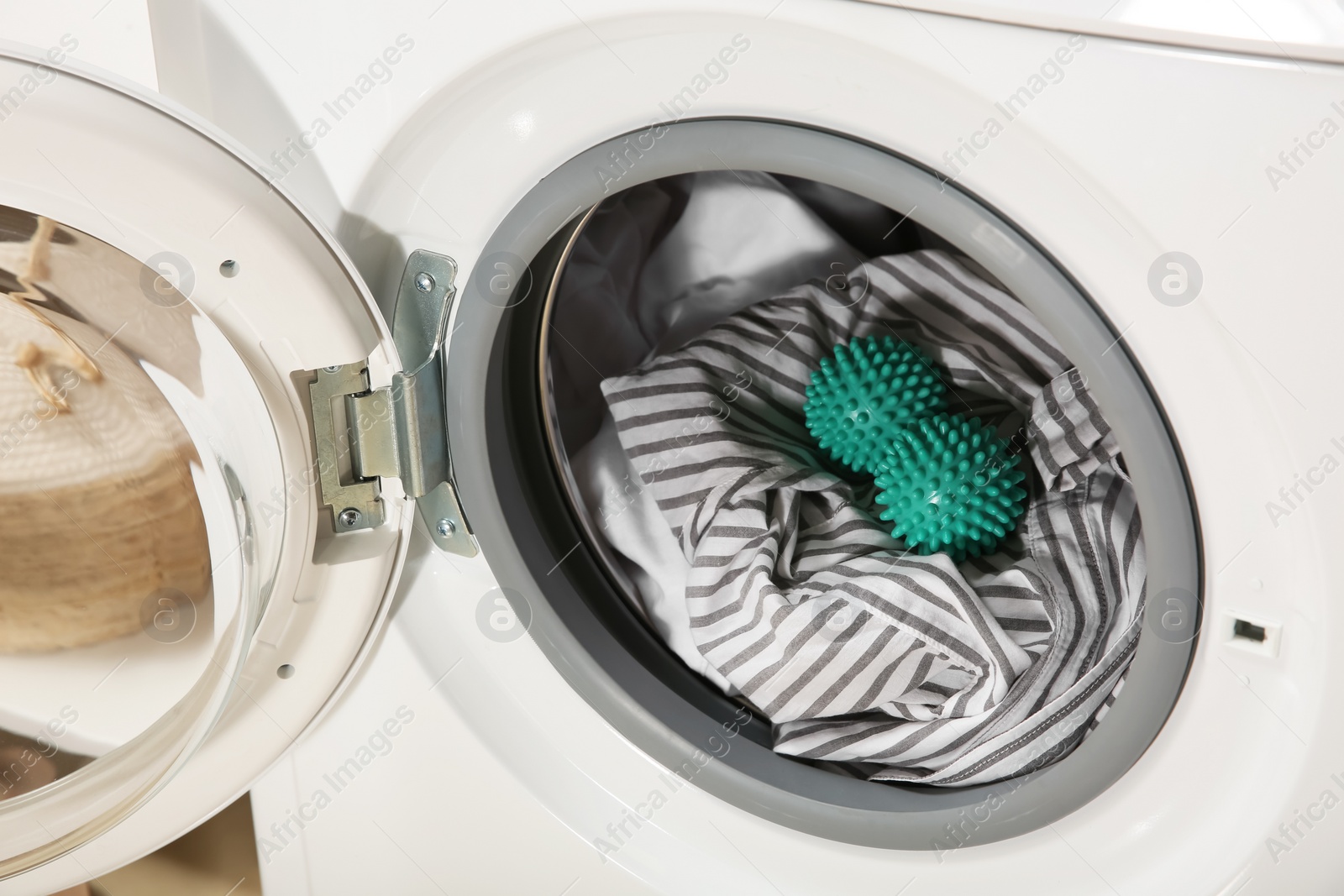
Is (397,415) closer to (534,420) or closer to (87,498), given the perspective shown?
(534,420)

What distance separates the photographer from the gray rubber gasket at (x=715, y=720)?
405 millimetres

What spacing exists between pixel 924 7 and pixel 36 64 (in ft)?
1.34

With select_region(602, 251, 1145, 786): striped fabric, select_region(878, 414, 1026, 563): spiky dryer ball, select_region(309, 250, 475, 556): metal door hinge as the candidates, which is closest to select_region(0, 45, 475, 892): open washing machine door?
select_region(309, 250, 475, 556): metal door hinge

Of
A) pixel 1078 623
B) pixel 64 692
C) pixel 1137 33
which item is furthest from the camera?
pixel 64 692

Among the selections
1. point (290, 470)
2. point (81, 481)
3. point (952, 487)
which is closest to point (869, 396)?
point (952, 487)

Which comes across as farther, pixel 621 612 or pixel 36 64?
pixel 621 612

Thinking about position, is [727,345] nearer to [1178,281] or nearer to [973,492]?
[973,492]

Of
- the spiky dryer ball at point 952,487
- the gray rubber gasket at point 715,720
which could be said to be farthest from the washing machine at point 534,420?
the spiky dryer ball at point 952,487

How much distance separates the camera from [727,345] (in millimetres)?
707

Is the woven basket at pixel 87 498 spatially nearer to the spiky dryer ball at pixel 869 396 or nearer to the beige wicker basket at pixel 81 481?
the beige wicker basket at pixel 81 481

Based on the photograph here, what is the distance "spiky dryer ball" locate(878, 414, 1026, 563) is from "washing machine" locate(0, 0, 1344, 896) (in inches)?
5.4

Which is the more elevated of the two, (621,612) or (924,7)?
(924,7)

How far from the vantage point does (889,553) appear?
656 millimetres

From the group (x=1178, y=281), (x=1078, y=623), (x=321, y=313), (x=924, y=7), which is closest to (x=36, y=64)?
(x=321, y=313)
